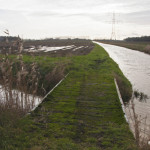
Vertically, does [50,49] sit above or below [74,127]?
above

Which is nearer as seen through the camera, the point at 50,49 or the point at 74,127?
the point at 74,127

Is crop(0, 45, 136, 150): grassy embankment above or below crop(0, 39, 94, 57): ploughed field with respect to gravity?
below

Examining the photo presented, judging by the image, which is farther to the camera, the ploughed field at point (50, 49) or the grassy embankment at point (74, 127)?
the ploughed field at point (50, 49)

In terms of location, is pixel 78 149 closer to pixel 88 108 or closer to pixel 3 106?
pixel 88 108

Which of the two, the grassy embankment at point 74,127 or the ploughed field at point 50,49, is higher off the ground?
the ploughed field at point 50,49

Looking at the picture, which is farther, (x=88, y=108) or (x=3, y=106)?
(x=88, y=108)

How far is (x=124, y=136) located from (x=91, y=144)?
3.13 feet

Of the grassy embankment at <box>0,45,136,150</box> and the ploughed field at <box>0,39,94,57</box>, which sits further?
the ploughed field at <box>0,39,94,57</box>

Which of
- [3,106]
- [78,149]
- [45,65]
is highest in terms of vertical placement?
[45,65]

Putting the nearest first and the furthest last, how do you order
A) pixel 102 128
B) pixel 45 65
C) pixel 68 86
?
pixel 102 128, pixel 68 86, pixel 45 65

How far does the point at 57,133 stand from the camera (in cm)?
479

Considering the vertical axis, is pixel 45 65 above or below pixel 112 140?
above

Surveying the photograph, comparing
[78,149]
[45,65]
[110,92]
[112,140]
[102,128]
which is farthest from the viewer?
[45,65]

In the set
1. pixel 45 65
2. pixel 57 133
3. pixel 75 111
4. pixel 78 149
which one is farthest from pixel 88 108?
pixel 45 65
